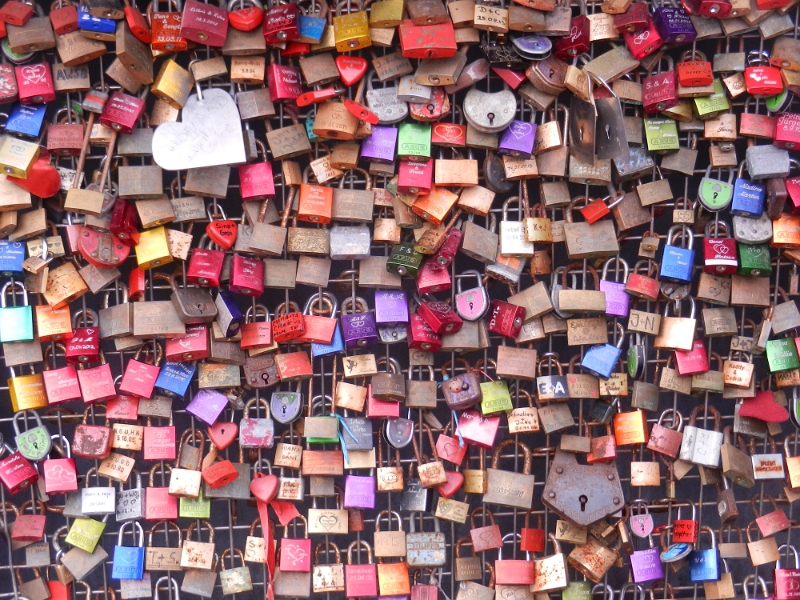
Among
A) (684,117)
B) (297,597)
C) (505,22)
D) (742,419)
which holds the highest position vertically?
(505,22)

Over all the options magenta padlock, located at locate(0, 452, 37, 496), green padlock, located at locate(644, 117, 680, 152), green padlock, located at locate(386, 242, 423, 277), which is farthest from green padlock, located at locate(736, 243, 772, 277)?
magenta padlock, located at locate(0, 452, 37, 496)

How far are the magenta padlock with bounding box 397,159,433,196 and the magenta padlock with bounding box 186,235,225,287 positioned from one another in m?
0.58

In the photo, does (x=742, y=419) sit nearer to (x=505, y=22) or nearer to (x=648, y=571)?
(x=648, y=571)

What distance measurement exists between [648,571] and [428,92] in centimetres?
166

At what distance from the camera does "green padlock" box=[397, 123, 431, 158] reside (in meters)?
2.38

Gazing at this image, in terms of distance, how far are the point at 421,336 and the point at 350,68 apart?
82 cm

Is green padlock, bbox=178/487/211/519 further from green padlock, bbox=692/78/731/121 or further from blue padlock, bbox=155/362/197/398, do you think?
green padlock, bbox=692/78/731/121

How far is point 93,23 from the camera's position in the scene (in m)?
2.28

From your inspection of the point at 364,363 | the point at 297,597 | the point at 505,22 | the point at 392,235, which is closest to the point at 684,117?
the point at 505,22

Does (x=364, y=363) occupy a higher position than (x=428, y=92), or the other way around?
(x=428, y=92)

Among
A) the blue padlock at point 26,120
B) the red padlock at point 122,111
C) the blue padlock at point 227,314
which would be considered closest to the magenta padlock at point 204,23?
the red padlock at point 122,111

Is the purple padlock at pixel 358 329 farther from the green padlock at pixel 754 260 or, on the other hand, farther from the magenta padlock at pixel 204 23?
the green padlock at pixel 754 260

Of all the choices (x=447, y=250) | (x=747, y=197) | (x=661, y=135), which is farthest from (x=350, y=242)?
(x=747, y=197)

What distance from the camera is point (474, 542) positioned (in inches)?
100
